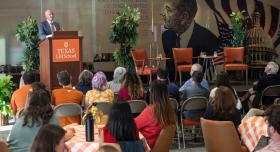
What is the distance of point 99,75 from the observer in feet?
21.1

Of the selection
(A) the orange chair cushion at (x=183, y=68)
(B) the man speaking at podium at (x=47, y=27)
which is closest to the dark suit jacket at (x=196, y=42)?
(A) the orange chair cushion at (x=183, y=68)

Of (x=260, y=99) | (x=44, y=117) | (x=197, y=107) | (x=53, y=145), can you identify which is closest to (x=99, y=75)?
(x=197, y=107)

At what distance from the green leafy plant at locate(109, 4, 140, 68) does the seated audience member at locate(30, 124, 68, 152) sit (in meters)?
9.46

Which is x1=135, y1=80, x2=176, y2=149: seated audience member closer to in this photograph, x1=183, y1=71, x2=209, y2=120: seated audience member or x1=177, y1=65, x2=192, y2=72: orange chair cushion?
x1=183, y1=71, x2=209, y2=120: seated audience member

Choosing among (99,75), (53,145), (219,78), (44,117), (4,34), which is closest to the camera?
(53,145)

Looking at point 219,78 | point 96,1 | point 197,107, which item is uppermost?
point 96,1

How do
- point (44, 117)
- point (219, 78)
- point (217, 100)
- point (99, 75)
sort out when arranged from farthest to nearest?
point (219, 78)
point (99, 75)
point (217, 100)
point (44, 117)

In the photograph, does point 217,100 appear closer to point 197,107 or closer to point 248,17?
point 197,107

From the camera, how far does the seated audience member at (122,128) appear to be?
3898 mm

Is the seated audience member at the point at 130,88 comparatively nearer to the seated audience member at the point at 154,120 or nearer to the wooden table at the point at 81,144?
the seated audience member at the point at 154,120

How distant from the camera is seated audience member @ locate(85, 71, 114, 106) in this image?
253 inches

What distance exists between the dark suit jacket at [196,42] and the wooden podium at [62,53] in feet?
18.9

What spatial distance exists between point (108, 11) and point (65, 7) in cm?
122

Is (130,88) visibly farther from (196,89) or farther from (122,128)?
(122,128)
